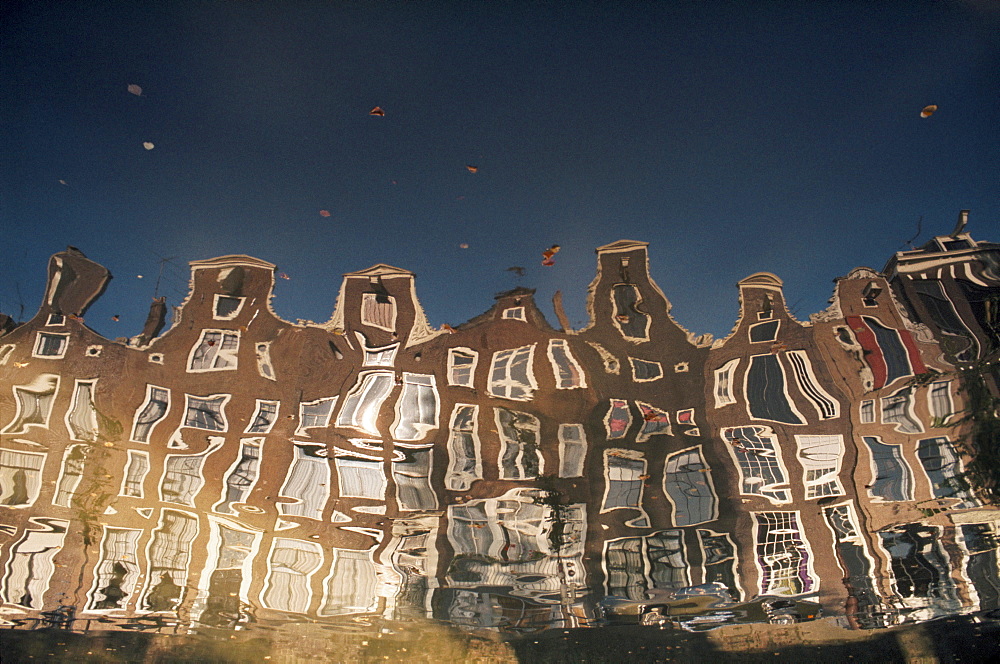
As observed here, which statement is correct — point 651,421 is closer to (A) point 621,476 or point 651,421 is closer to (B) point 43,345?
(A) point 621,476

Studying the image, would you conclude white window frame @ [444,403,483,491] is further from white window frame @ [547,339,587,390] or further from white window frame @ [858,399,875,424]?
white window frame @ [858,399,875,424]

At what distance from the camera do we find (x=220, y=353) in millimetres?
4840

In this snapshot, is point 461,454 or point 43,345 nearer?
point 43,345

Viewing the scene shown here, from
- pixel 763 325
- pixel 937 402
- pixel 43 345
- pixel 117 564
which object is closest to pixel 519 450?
pixel 763 325

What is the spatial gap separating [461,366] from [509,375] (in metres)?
0.45

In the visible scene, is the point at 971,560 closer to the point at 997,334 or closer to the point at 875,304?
the point at 997,334

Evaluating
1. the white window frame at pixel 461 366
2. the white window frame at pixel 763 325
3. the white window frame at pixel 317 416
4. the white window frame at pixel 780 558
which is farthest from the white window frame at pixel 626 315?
the white window frame at pixel 780 558

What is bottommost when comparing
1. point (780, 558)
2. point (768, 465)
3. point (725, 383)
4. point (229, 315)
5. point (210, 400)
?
point (780, 558)

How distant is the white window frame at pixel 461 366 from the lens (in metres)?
4.91

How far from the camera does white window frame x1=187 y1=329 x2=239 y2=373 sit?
4672 mm

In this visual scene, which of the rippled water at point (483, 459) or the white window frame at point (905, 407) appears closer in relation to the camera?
the rippled water at point (483, 459)

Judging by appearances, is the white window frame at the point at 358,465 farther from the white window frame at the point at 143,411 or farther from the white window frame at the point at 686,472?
the white window frame at the point at 686,472

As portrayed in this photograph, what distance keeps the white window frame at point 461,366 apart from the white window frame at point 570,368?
2.22 feet

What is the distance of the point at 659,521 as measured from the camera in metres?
7.53
